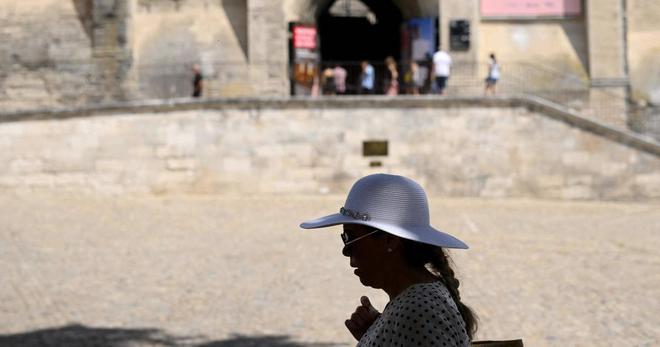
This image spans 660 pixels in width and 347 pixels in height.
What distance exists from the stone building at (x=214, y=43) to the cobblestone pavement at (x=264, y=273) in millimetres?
6042

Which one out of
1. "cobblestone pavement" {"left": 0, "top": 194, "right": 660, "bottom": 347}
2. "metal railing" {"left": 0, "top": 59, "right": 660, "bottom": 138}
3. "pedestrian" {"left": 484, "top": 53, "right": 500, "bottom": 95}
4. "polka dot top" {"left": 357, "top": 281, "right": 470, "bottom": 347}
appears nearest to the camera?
"polka dot top" {"left": 357, "top": 281, "right": 470, "bottom": 347}

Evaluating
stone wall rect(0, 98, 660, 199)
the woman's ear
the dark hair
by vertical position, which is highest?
the woman's ear

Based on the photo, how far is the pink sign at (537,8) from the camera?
29656mm

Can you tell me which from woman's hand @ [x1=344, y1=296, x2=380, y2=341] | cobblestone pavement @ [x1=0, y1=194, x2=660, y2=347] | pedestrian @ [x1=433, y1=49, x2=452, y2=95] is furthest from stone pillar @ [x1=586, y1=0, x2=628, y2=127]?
woman's hand @ [x1=344, y1=296, x2=380, y2=341]

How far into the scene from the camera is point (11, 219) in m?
20.5

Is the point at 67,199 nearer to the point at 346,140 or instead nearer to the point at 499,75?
the point at 346,140

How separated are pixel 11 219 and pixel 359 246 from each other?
699 inches

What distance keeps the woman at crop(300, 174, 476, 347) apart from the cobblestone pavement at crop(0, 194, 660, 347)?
729cm

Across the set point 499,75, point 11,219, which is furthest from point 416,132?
point 11,219

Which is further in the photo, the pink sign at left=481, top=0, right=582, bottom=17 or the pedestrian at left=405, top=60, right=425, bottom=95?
the pink sign at left=481, top=0, right=582, bottom=17

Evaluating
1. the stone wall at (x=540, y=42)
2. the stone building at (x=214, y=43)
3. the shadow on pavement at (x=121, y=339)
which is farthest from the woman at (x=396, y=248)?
the stone wall at (x=540, y=42)

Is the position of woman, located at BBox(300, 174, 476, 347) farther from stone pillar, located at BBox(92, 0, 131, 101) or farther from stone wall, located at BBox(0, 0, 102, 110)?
stone wall, located at BBox(0, 0, 102, 110)

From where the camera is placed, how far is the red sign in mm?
28828

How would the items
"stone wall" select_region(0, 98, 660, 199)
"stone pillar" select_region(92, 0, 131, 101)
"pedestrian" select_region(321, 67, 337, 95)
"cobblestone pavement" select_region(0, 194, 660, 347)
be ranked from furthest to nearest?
"stone pillar" select_region(92, 0, 131, 101), "pedestrian" select_region(321, 67, 337, 95), "stone wall" select_region(0, 98, 660, 199), "cobblestone pavement" select_region(0, 194, 660, 347)
